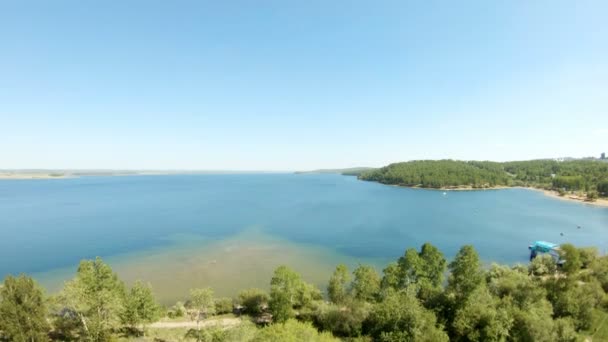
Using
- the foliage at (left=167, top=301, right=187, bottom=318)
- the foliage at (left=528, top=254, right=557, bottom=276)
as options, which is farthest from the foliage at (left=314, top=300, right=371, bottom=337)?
the foliage at (left=528, top=254, right=557, bottom=276)

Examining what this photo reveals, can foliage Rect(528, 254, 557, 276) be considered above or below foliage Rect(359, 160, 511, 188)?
below

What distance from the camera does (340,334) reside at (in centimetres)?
2300

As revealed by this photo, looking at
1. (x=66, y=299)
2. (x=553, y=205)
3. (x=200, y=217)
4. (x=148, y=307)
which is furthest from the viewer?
(x=553, y=205)

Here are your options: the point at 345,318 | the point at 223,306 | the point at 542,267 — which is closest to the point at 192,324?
the point at 223,306

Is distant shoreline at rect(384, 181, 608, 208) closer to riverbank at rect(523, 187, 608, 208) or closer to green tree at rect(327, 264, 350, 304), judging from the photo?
riverbank at rect(523, 187, 608, 208)

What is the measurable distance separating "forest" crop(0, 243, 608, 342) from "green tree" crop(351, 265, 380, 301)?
0.09 meters

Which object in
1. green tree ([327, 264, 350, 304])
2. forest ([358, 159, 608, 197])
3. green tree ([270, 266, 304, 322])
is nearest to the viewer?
green tree ([270, 266, 304, 322])

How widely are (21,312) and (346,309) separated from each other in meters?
23.9

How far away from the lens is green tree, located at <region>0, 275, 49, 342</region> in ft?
57.2

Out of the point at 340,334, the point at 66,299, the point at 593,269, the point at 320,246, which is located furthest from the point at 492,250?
the point at 66,299

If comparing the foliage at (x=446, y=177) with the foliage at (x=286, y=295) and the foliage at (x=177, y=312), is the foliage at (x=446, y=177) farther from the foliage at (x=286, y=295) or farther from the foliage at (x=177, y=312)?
the foliage at (x=177, y=312)

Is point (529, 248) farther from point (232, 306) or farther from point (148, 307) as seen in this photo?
point (148, 307)

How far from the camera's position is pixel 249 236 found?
59.4 meters

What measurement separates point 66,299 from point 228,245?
33498 millimetres
